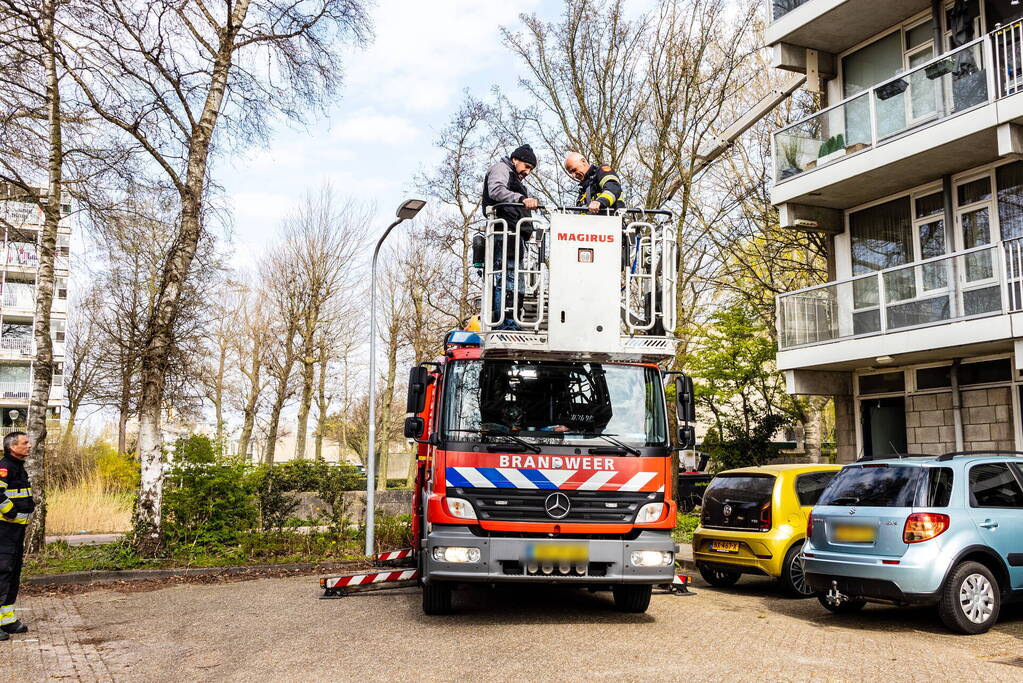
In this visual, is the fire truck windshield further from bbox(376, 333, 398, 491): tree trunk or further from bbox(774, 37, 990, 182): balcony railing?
bbox(376, 333, 398, 491): tree trunk

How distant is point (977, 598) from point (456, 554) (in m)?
4.70

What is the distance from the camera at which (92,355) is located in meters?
42.3

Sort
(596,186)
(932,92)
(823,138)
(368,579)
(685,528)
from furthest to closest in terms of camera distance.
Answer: (685,528) < (823,138) < (932,92) < (368,579) < (596,186)

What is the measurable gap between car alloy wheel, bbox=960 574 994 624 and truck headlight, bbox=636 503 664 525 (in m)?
2.72

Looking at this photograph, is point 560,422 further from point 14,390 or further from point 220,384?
point 14,390

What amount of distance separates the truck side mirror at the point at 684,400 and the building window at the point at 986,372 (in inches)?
350

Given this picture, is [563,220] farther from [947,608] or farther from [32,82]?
[32,82]

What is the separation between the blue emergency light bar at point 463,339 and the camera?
8.60 m

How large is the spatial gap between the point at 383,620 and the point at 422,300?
78.8ft

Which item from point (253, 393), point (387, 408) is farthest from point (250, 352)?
point (387, 408)

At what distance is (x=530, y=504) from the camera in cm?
799

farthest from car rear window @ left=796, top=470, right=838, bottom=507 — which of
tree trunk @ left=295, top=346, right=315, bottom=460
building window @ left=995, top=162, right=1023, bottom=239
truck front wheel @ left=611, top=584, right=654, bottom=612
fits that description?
tree trunk @ left=295, top=346, right=315, bottom=460

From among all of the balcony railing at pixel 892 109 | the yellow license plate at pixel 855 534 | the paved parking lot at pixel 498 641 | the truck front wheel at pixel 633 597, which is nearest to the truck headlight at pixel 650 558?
the paved parking lot at pixel 498 641

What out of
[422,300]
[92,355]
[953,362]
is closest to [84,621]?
[953,362]
